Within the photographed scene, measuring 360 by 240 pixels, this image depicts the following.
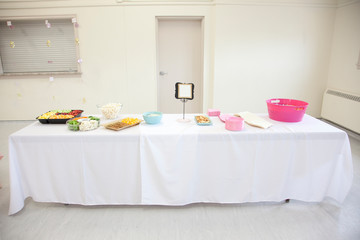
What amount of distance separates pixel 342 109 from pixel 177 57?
10.1 feet

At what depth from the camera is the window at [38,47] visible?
4262 mm

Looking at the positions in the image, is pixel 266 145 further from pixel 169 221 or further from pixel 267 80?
pixel 267 80

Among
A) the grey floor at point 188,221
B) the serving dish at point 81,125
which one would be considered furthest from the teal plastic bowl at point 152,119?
the grey floor at point 188,221

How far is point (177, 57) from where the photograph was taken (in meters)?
4.56

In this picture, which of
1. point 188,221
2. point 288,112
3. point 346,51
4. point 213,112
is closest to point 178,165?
point 188,221

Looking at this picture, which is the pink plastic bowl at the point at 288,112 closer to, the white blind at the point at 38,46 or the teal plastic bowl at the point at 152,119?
the teal plastic bowl at the point at 152,119

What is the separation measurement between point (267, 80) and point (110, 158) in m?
3.54

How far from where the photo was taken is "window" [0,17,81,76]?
4.26 metres

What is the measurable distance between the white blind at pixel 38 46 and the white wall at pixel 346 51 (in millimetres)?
4845

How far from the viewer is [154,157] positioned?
1808 millimetres

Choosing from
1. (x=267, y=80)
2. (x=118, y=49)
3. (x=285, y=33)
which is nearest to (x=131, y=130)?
(x=118, y=49)

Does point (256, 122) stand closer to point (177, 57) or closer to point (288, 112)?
point (288, 112)

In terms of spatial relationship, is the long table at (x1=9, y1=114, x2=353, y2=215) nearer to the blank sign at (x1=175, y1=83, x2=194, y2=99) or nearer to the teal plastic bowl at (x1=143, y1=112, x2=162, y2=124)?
the teal plastic bowl at (x1=143, y1=112, x2=162, y2=124)

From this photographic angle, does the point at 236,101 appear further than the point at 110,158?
Yes
